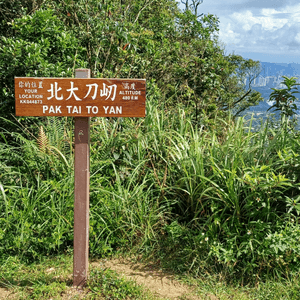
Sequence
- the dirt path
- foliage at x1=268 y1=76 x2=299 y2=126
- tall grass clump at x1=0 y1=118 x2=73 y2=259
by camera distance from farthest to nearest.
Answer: foliage at x1=268 y1=76 x2=299 y2=126 < tall grass clump at x1=0 y1=118 x2=73 y2=259 < the dirt path

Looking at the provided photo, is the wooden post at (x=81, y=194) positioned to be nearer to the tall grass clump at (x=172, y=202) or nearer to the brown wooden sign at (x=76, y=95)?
the brown wooden sign at (x=76, y=95)

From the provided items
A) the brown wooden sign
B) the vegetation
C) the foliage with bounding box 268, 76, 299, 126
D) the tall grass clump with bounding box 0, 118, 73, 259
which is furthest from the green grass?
the foliage with bounding box 268, 76, 299, 126

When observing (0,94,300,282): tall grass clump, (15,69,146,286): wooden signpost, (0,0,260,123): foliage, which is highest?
(0,0,260,123): foliage

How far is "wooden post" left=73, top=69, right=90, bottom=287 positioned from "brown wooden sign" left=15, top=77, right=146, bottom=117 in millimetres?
106

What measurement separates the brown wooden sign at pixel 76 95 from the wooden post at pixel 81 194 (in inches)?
4.2

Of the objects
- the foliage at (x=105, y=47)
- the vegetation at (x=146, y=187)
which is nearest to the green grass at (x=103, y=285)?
the vegetation at (x=146, y=187)

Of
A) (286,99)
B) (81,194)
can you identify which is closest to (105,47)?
(286,99)

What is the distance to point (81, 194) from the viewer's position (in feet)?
9.30

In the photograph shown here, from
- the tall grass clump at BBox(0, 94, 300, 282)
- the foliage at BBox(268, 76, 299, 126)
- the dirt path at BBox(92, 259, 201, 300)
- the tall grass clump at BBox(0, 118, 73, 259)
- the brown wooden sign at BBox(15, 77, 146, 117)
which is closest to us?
the brown wooden sign at BBox(15, 77, 146, 117)

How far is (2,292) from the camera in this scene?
2.89 metres

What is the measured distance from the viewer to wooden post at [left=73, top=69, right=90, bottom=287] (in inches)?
110

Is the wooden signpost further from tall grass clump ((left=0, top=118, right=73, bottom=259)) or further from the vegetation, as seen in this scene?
the vegetation

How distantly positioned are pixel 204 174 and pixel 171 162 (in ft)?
1.36

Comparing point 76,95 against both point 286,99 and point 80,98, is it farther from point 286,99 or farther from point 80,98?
point 286,99
